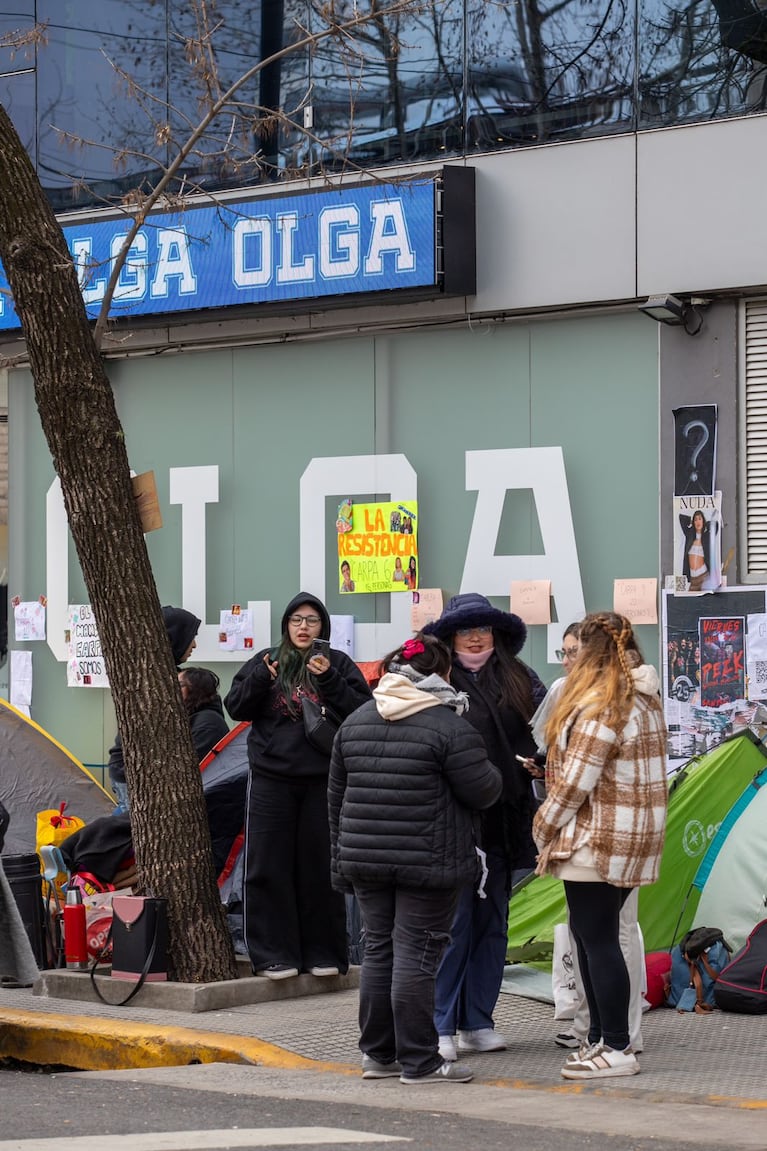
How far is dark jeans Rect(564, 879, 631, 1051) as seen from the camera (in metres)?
6.78

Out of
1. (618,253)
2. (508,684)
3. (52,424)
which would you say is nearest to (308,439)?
(618,253)

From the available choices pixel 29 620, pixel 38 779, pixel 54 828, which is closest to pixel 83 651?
pixel 29 620

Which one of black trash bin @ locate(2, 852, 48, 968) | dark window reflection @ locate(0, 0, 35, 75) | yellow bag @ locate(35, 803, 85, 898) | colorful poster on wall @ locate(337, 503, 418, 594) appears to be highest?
dark window reflection @ locate(0, 0, 35, 75)

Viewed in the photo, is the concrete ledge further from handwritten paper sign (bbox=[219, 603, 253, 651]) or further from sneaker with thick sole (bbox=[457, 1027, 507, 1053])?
handwritten paper sign (bbox=[219, 603, 253, 651])

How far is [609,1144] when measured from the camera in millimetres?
5652

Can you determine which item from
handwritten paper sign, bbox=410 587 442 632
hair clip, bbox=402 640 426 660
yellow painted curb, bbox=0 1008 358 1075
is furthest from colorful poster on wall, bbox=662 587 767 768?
yellow painted curb, bbox=0 1008 358 1075

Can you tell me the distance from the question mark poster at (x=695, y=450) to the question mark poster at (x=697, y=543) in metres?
0.06

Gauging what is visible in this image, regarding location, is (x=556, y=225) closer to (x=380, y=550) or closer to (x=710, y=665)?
(x=380, y=550)

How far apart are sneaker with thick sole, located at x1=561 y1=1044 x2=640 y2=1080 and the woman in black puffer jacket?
40 cm

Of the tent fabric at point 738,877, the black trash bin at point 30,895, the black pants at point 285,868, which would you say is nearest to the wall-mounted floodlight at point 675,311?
the tent fabric at point 738,877

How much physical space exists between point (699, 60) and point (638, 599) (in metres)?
3.10

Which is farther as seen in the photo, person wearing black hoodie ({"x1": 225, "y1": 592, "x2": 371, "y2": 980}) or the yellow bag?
the yellow bag

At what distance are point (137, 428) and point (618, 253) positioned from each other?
12.4 feet

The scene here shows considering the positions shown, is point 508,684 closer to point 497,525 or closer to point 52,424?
point 52,424
